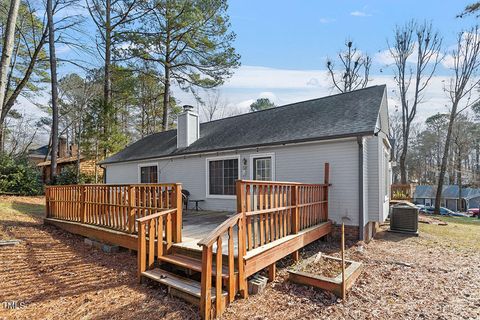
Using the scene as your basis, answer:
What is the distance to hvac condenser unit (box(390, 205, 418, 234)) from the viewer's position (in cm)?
794

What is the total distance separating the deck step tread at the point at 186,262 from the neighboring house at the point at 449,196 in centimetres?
3695

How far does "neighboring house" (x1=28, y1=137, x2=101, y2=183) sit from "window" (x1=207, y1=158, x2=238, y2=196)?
1217 centimetres

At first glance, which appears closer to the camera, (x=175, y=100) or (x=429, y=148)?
(x=175, y=100)

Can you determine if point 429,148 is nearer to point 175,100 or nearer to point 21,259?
point 175,100

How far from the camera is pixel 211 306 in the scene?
311cm

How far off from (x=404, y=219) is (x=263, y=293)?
6.32 meters

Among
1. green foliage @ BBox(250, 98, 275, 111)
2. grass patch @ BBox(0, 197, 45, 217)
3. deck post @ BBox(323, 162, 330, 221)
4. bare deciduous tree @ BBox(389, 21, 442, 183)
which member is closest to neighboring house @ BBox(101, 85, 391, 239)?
deck post @ BBox(323, 162, 330, 221)

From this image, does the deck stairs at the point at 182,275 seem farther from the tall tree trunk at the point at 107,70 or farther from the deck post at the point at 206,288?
the tall tree trunk at the point at 107,70

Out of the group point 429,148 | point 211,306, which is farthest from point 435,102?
point 211,306

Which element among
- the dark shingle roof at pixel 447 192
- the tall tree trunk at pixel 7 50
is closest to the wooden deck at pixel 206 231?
the tall tree trunk at pixel 7 50

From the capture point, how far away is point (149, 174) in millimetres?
11781

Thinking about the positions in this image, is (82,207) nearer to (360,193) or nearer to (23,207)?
(23,207)

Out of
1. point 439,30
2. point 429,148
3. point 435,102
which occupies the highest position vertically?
point 439,30

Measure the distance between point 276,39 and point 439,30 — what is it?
13.5 meters
